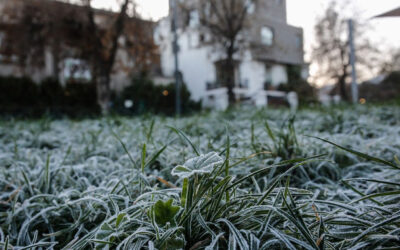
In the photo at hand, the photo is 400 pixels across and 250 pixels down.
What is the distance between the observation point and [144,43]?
35.3 ft

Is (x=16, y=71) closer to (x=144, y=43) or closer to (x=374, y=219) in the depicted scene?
(x=144, y=43)

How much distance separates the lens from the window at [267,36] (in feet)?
38.1

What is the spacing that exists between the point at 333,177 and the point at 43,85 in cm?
1374

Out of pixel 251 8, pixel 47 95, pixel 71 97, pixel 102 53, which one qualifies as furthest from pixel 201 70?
pixel 102 53

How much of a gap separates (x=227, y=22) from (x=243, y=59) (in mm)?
2695

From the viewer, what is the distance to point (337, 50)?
765 inches

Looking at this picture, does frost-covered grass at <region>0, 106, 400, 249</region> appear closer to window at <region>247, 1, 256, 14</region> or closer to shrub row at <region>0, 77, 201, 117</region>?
shrub row at <region>0, 77, 201, 117</region>

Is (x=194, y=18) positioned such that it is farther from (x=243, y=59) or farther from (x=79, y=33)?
(x=79, y=33)

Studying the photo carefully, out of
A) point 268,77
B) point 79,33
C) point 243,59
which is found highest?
point 79,33

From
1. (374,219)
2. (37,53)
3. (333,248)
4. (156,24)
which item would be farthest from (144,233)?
(37,53)

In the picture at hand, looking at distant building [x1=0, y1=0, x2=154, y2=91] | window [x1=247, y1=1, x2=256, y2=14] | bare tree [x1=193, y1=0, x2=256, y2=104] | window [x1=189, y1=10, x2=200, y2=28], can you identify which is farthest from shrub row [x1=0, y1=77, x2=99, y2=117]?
window [x1=247, y1=1, x2=256, y2=14]

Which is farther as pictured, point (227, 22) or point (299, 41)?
point (299, 41)

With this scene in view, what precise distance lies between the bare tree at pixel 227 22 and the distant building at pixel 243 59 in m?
0.38

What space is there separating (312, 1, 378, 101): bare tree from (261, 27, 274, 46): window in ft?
24.8
